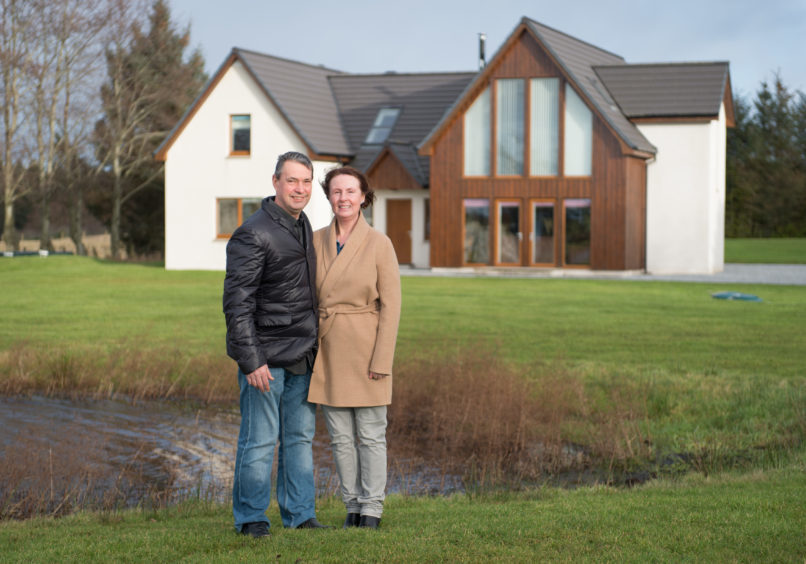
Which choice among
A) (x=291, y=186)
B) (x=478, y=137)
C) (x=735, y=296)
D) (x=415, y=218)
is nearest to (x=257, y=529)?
(x=291, y=186)

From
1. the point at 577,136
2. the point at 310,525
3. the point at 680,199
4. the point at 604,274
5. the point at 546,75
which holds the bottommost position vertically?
the point at 310,525

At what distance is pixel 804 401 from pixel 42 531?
7709 mm

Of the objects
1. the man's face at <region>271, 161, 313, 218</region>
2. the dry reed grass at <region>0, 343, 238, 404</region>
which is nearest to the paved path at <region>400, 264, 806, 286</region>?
the dry reed grass at <region>0, 343, 238, 404</region>

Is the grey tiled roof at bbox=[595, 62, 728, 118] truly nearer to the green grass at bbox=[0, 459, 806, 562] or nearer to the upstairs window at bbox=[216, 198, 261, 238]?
the upstairs window at bbox=[216, 198, 261, 238]

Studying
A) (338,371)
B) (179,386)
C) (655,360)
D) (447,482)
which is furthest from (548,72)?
(338,371)

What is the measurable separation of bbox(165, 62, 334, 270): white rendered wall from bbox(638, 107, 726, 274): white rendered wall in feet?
35.8

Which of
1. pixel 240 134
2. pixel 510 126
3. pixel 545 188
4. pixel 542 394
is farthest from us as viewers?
pixel 240 134

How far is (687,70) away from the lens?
34.8 metres

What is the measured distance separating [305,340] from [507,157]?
27657 millimetres

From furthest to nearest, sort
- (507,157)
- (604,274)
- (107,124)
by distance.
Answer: (107,124)
(507,157)
(604,274)

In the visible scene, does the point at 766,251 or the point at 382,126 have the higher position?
the point at 382,126

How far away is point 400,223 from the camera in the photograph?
1423 inches

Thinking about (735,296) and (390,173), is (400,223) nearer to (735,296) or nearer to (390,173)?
(390,173)

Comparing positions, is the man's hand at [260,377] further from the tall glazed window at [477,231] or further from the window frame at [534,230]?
the tall glazed window at [477,231]
